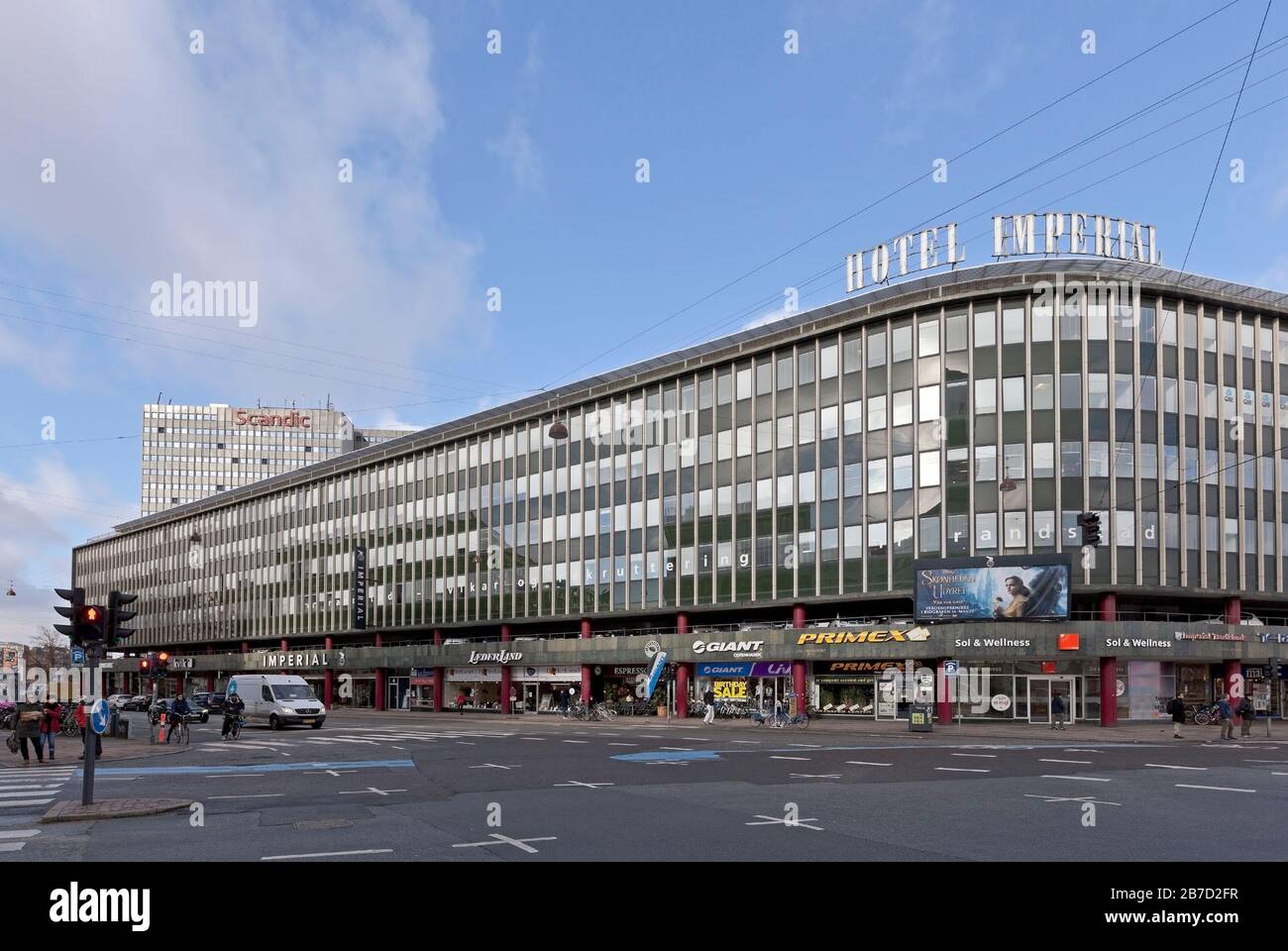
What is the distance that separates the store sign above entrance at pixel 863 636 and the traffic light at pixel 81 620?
37.6 m

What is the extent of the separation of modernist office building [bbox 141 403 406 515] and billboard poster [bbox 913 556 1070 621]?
15431 centimetres

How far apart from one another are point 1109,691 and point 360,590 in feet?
191

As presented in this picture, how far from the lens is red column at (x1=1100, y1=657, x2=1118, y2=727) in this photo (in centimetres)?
4762

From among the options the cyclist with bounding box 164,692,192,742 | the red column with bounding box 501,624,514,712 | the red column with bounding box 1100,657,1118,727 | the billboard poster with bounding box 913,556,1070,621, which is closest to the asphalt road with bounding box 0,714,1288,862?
the cyclist with bounding box 164,692,192,742

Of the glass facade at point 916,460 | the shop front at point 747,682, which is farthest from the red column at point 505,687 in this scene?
the shop front at point 747,682

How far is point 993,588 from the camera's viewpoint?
4847cm

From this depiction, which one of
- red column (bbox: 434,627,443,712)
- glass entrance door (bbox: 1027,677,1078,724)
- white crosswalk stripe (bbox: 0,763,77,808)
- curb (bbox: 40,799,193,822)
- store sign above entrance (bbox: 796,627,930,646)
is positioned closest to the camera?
curb (bbox: 40,799,193,822)

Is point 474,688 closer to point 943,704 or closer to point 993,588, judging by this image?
point 943,704

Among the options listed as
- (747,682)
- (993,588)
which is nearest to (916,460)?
(993,588)

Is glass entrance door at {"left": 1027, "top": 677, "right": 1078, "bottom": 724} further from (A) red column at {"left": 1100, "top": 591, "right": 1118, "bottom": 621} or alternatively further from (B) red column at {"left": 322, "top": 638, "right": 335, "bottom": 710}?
(B) red column at {"left": 322, "top": 638, "right": 335, "bottom": 710}

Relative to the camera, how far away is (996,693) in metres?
49.5

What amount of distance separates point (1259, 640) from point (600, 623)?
116 ft
